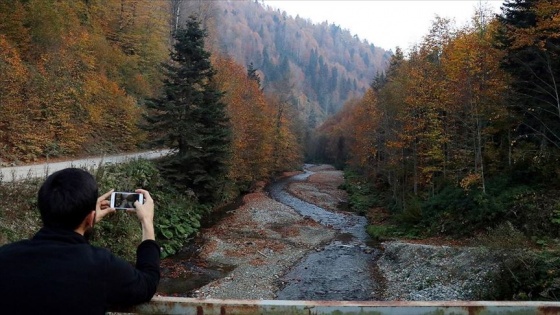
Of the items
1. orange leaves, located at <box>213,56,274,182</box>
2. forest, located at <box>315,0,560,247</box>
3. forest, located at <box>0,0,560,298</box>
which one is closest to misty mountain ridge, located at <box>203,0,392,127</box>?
orange leaves, located at <box>213,56,274,182</box>

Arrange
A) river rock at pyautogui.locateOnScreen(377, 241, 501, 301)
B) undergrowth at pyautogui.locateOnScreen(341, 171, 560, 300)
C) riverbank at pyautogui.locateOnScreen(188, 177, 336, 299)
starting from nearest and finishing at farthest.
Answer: undergrowth at pyautogui.locateOnScreen(341, 171, 560, 300)
river rock at pyautogui.locateOnScreen(377, 241, 501, 301)
riverbank at pyautogui.locateOnScreen(188, 177, 336, 299)

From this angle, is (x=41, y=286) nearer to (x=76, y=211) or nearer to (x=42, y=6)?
(x=76, y=211)

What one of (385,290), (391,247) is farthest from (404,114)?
(385,290)

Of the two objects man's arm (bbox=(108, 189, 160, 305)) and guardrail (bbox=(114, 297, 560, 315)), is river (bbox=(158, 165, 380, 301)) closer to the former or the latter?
guardrail (bbox=(114, 297, 560, 315))

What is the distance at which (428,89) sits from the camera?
A: 24.1m

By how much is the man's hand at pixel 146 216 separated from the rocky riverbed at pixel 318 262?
1140 centimetres

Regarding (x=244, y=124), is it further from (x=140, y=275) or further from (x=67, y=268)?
(x=67, y=268)

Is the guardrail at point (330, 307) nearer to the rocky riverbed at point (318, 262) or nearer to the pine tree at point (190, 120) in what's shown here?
the rocky riverbed at point (318, 262)

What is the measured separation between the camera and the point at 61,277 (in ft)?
5.93

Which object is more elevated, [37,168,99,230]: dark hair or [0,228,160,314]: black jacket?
[37,168,99,230]: dark hair

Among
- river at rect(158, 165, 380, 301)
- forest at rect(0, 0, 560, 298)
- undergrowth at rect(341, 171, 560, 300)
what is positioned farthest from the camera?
forest at rect(0, 0, 560, 298)

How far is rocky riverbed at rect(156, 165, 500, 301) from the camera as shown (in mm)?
13312

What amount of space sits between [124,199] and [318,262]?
16.2 meters

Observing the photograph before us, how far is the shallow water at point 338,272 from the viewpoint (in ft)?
46.1
